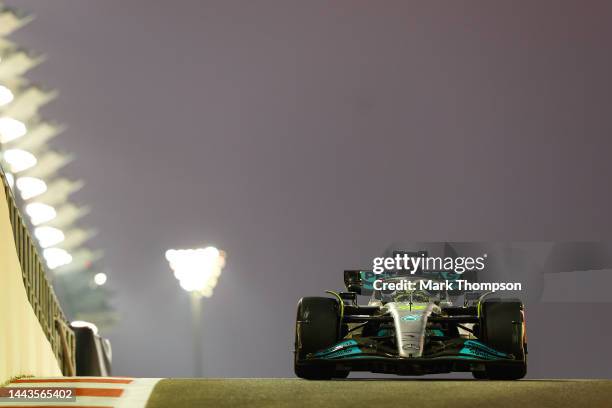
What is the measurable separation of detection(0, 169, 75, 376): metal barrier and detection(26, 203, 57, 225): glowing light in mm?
23698

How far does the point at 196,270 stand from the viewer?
3488cm

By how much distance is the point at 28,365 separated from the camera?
15.6m

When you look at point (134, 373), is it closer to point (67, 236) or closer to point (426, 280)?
point (67, 236)

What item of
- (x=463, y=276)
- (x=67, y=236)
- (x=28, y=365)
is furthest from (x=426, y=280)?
(x=67, y=236)

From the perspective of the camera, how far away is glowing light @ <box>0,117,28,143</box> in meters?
42.1

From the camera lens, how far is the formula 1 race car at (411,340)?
46.5 feet

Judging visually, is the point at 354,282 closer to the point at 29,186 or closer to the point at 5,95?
the point at 5,95

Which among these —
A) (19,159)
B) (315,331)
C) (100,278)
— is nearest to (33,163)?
(19,159)

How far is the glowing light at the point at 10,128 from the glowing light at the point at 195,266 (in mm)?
9427

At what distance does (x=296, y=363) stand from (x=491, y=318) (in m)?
2.43

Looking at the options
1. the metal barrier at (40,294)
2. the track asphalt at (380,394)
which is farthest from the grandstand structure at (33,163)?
the track asphalt at (380,394)

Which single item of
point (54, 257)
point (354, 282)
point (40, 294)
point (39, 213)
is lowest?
point (354, 282)

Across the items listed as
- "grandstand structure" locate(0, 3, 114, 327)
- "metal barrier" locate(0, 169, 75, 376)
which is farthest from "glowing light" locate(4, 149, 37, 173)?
"metal barrier" locate(0, 169, 75, 376)

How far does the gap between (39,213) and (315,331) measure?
34.4 meters
